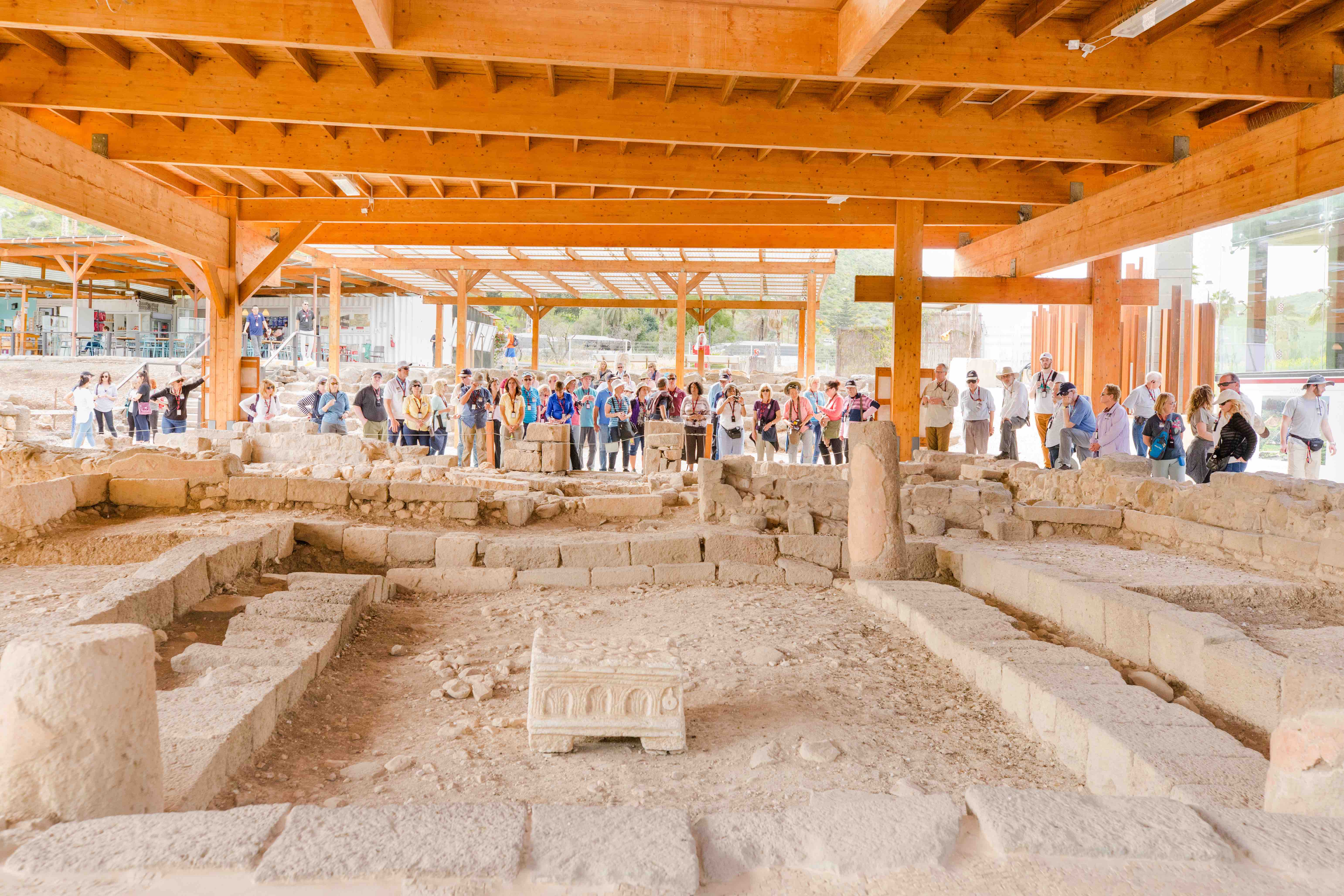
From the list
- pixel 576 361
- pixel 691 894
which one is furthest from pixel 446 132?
pixel 576 361

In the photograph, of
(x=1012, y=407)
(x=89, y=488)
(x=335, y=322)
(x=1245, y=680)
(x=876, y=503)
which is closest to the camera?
(x=1245, y=680)

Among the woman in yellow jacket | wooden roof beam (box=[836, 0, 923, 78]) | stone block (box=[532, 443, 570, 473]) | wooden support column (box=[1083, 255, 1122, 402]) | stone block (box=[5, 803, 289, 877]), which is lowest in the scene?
stone block (box=[5, 803, 289, 877])

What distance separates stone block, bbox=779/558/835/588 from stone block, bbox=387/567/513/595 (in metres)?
2.01

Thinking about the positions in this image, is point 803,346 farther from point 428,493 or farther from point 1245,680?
point 1245,680

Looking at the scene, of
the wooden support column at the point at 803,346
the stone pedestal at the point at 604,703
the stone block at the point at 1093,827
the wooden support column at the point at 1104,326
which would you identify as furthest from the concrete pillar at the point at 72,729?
the wooden support column at the point at 803,346

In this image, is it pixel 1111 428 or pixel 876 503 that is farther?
pixel 1111 428

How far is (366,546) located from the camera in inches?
308

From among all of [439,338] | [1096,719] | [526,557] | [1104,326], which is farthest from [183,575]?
[439,338]

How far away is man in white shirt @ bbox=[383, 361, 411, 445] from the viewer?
13.0 meters

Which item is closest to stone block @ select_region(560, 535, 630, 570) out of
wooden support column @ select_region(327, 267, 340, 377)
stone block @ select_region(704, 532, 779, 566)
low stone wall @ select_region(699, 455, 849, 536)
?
stone block @ select_region(704, 532, 779, 566)

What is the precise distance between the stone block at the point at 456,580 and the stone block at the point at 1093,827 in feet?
18.2

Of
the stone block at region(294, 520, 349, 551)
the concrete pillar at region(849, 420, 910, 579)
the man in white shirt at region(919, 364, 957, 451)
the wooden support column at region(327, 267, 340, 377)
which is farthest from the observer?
the wooden support column at region(327, 267, 340, 377)

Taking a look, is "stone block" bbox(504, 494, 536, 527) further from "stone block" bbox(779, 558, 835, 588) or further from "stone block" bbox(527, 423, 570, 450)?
"stone block" bbox(527, 423, 570, 450)

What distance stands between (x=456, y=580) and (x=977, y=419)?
8.48 metres
